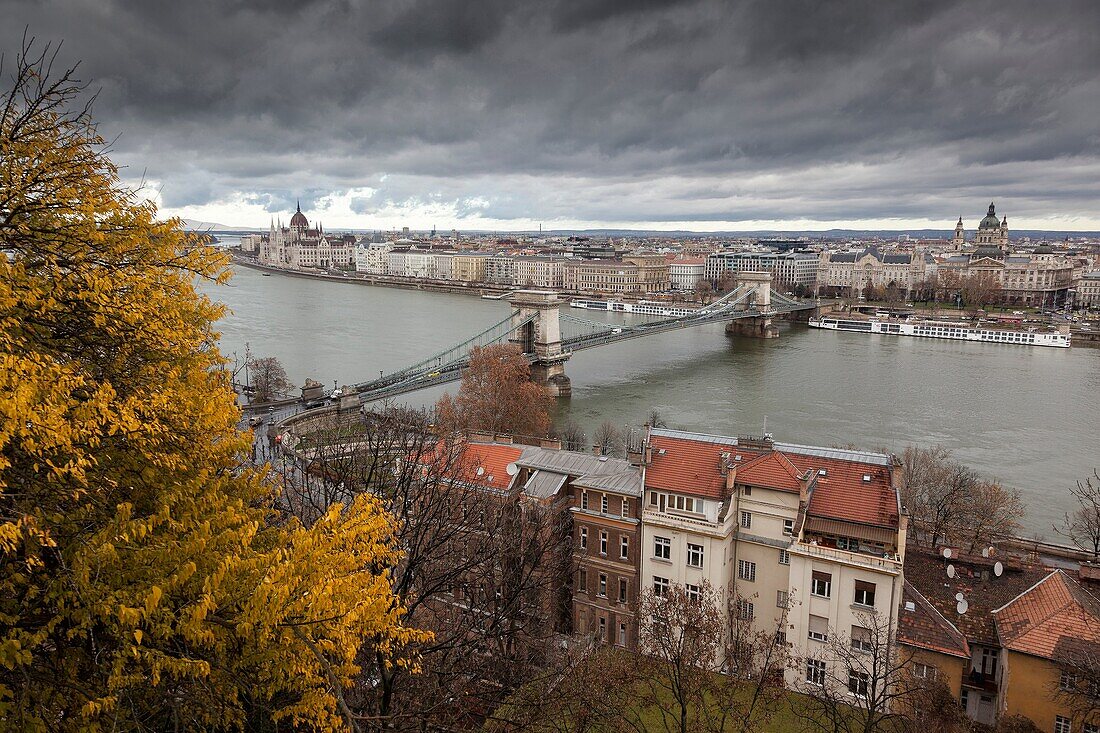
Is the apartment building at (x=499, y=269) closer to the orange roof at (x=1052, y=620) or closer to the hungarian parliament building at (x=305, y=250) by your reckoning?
the hungarian parliament building at (x=305, y=250)

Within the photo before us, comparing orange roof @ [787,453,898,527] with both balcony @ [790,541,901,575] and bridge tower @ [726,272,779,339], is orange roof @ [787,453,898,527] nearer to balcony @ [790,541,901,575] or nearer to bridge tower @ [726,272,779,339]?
balcony @ [790,541,901,575]

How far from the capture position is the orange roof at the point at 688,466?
810 cm

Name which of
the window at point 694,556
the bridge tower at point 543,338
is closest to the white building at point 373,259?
the bridge tower at point 543,338

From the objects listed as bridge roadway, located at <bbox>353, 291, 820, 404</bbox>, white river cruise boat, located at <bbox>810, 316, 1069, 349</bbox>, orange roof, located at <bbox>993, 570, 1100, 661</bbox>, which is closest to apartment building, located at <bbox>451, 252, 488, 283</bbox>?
bridge roadway, located at <bbox>353, 291, 820, 404</bbox>

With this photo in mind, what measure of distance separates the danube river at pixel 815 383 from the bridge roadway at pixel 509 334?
0.89 m

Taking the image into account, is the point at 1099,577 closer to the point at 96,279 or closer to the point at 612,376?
the point at 96,279

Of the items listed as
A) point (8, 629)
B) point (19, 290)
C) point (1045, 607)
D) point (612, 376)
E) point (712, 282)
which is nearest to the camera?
point (8, 629)

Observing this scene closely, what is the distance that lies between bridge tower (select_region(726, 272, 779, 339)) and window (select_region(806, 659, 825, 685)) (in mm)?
36501

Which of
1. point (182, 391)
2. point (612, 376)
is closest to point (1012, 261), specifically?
point (612, 376)

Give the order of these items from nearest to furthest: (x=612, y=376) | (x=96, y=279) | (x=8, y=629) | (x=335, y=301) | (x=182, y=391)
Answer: (x=8, y=629), (x=96, y=279), (x=182, y=391), (x=612, y=376), (x=335, y=301)

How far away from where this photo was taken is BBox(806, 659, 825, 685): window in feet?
24.0

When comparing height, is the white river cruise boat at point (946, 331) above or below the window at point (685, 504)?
below

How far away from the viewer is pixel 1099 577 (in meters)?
7.78

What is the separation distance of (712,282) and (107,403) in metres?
73.1
